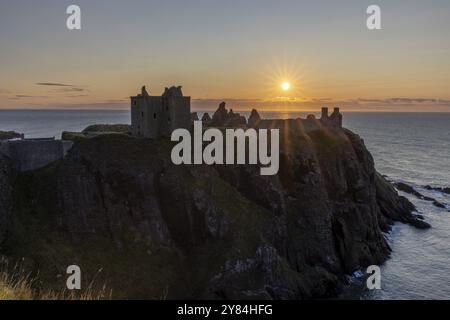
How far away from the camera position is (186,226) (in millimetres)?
58688

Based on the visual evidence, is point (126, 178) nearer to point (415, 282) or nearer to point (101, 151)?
point (101, 151)

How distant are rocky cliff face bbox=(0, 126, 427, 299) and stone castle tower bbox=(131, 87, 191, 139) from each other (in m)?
3.66

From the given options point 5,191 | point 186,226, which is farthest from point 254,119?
point 5,191

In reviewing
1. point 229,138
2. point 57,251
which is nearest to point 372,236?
point 229,138

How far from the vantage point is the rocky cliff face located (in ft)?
170

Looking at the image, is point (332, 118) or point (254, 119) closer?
point (254, 119)

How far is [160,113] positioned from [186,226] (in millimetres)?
18312

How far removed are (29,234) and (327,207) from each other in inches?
1690

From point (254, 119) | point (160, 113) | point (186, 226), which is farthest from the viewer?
point (254, 119)

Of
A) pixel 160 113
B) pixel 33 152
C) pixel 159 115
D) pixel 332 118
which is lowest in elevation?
pixel 33 152

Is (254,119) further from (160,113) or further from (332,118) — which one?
(160,113)

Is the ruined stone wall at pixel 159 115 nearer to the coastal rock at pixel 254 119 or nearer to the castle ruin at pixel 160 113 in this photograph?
the castle ruin at pixel 160 113

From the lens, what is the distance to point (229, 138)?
222 ft

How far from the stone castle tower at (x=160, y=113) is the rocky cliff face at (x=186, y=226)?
3.66 metres
